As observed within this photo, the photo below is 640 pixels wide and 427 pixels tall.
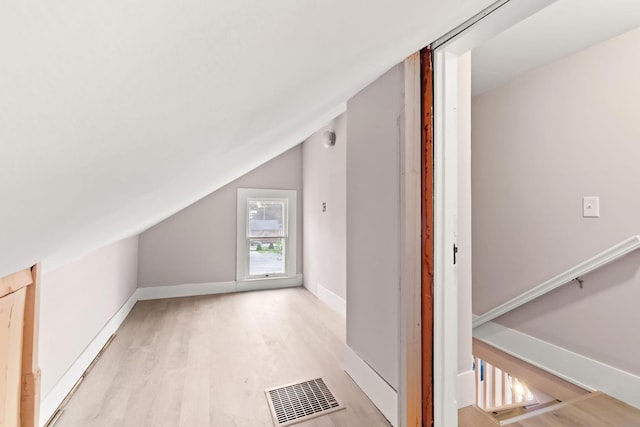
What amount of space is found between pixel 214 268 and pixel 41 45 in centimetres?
409

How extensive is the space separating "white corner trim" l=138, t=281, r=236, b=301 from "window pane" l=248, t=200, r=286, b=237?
31.1 inches

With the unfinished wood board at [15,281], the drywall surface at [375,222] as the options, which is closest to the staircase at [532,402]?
the drywall surface at [375,222]

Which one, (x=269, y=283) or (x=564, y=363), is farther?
(x=269, y=283)

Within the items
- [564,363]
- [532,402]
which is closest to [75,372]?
[532,402]

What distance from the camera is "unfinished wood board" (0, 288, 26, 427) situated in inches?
29.2

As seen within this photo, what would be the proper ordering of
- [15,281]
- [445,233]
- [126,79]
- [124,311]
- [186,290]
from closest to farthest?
[126,79] → [15,281] → [445,233] → [124,311] → [186,290]

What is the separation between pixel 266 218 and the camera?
4.32 m

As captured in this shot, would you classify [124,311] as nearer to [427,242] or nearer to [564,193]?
[427,242]

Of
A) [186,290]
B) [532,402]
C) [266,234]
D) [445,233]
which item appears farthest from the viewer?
[266,234]

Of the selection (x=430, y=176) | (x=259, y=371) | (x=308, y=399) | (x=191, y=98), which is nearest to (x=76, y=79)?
(x=191, y=98)

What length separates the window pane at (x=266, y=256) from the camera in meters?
4.21

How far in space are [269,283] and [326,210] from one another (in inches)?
57.6

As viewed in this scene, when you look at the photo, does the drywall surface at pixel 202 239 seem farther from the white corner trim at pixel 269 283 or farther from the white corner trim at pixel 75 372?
the white corner trim at pixel 75 372

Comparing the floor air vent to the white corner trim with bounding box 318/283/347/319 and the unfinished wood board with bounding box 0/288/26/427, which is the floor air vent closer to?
the unfinished wood board with bounding box 0/288/26/427
